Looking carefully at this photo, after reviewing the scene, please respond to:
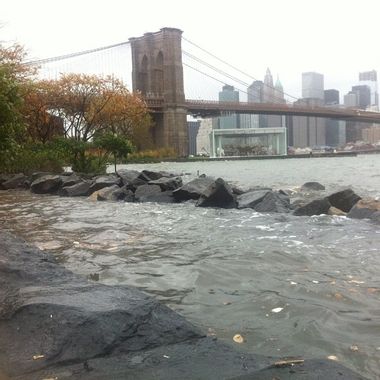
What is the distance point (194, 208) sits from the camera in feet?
35.2

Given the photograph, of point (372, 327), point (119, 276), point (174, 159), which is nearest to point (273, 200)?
point (119, 276)

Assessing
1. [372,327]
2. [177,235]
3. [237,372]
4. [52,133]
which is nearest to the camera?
[237,372]

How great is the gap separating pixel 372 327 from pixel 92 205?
30.1ft

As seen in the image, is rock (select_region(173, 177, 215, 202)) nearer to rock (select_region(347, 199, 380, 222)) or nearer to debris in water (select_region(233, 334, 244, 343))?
rock (select_region(347, 199, 380, 222))

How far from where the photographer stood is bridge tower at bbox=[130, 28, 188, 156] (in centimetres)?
5703

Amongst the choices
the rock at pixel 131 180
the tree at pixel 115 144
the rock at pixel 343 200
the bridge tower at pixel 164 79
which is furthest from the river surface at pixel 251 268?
the bridge tower at pixel 164 79

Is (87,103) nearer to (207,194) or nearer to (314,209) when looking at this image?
(207,194)

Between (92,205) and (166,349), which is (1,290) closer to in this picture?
(166,349)

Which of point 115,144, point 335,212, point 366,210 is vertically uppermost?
point 115,144

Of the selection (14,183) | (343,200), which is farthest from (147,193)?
(14,183)

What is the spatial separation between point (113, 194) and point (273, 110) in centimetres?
4243

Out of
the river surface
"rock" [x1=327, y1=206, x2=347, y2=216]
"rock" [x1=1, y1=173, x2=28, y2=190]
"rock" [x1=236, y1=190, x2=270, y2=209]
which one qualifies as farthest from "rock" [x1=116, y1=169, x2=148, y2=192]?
"rock" [x1=327, y1=206, x2=347, y2=216]

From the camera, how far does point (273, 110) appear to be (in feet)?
176

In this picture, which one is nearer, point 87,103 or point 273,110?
point 87,103
